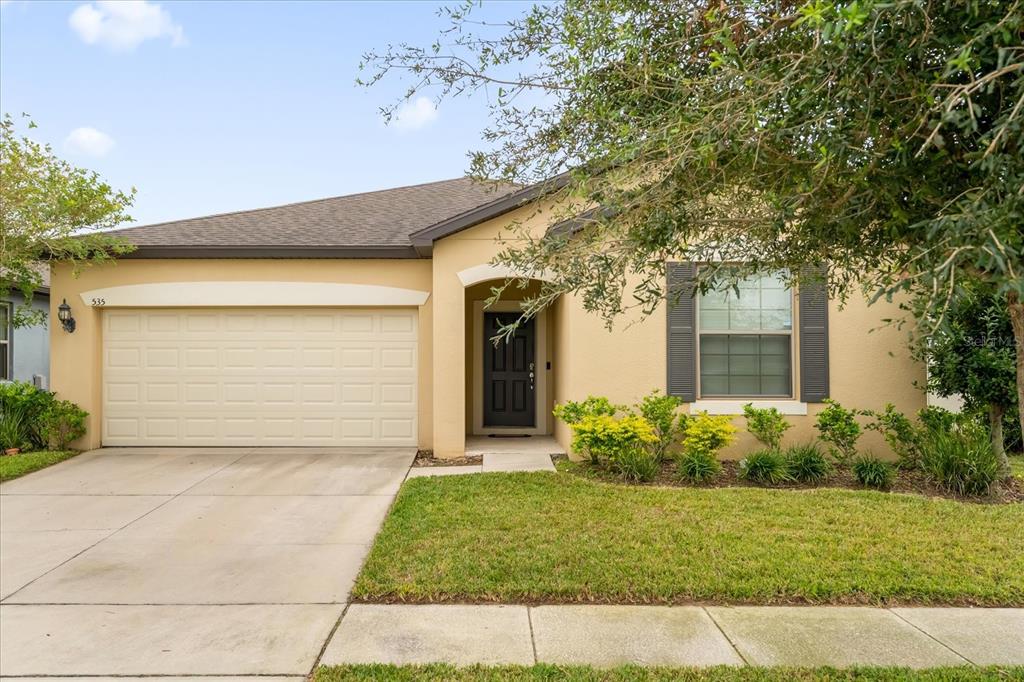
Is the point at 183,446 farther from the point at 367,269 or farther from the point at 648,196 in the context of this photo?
the point at 648,196

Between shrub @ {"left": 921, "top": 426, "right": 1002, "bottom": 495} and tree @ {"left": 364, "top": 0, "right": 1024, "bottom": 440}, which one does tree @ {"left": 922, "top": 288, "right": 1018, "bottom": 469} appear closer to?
shrub @ {"left": 921, "top": 426, "right": 1002, "bottom": 495}

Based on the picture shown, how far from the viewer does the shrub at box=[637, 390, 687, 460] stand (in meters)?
7.89

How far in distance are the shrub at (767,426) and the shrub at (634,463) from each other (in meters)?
1.57

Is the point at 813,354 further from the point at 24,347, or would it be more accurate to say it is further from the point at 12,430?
the point at 24,347

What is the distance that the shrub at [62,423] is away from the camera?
30.1 ft

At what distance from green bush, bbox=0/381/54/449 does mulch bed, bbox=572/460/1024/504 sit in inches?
327

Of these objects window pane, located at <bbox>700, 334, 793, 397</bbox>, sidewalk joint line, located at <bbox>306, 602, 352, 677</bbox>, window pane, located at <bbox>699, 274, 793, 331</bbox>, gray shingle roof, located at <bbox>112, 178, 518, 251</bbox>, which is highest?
gray shingle roof, located at <bbox>112, 178, 518, 251</bbox>

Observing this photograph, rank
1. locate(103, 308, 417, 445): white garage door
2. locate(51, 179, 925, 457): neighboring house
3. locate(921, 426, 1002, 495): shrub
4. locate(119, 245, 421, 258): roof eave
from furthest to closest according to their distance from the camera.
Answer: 1. locate(103, 308, 417, 445): white garage door
2. locate(51, 179, 925, 457): neighboring house
3. locate(119, 245, 421, 258): roof eave
4. locate(921, 426, 1002, 495): shrub

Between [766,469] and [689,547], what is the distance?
2914 mm

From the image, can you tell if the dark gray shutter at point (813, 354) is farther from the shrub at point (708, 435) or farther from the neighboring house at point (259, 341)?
the neighboring house at point (259, 341)

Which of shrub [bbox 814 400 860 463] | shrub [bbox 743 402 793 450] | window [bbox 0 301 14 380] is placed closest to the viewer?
shrub [bbox 814 400 860 463]

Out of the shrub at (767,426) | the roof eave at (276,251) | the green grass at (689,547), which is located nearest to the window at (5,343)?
the roof eave at (276,251)

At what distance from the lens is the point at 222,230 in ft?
34.0

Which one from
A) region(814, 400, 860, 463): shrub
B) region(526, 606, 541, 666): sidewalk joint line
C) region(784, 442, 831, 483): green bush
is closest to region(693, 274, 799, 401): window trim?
region(814, 400, 860, 463): shrub
